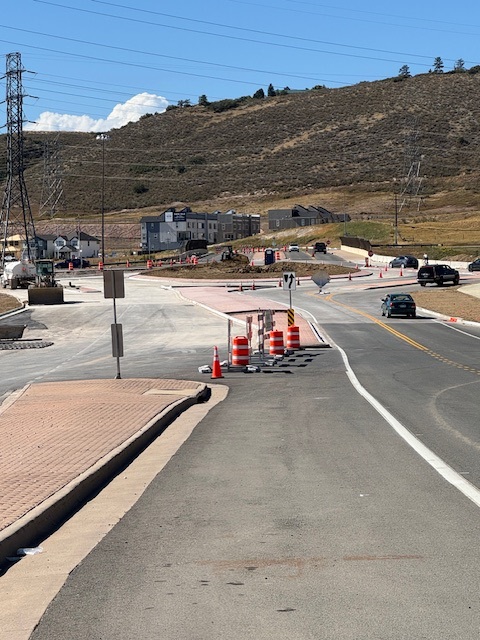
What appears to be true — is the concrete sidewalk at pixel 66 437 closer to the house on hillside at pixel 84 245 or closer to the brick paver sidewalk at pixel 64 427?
the brick paver sidewalk at pixel 64 427

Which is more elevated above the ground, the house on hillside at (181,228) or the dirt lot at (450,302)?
the house on hillside at (181,228)

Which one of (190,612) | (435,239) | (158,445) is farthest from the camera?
(435,239)

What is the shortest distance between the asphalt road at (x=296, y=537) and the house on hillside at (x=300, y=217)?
513 feet

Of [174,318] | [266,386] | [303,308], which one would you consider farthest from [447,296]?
[266,386]

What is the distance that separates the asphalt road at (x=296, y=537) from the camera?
643 cm

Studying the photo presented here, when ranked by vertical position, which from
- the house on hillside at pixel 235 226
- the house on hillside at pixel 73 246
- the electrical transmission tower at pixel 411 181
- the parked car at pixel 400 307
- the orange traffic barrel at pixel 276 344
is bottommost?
the parked car at pixel 400 307

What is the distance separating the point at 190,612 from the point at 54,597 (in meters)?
1.22

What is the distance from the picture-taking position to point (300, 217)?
17600cm

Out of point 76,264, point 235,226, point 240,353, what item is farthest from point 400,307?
point 235,226

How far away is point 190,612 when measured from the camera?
6586 mm

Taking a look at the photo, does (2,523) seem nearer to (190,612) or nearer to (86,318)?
(190,612)

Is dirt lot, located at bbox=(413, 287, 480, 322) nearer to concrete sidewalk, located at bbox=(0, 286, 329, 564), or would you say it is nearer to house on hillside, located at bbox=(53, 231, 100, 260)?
concrete sidewalk, located at bbox=(0, 286, 329, 564)

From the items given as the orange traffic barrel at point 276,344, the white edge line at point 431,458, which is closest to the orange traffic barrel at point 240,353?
the orange traffic barrel at point 276,344

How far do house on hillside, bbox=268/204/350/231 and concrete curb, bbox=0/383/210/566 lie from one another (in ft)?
522
